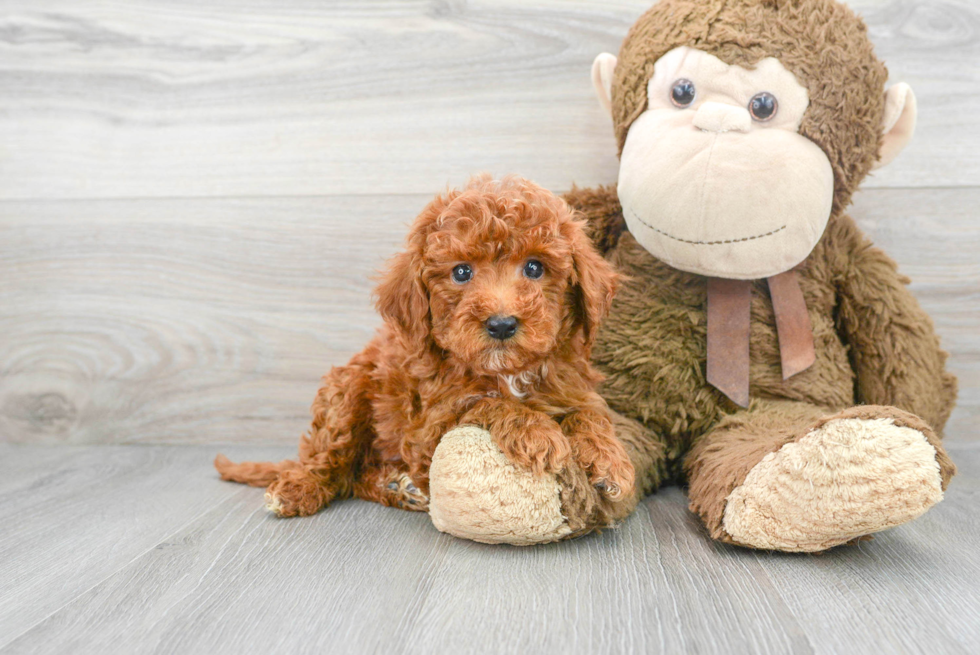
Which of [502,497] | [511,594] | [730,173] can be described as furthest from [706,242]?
[511,594]

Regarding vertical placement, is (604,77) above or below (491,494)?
above

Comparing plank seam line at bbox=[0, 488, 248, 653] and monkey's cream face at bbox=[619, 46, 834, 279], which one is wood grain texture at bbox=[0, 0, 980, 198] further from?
plank seam line at bbox=[0, 488, 248, 653]

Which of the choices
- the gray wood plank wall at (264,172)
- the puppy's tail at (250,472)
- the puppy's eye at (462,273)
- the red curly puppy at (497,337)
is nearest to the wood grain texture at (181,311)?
the gray wood plank wall at (264,172)

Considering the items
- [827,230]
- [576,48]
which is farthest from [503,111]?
[827,230]

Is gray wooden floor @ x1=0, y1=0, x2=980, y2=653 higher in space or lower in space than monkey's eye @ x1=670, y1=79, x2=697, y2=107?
lower

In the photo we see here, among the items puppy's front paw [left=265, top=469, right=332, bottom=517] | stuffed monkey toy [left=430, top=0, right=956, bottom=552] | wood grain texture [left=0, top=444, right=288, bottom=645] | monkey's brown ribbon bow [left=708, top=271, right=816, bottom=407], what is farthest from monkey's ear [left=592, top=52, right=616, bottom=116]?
wood grain texture [left=0, top=444, right=288, bottom=645]

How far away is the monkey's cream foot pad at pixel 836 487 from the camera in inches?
36.3

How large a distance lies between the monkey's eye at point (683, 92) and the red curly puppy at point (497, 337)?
0.32 metres

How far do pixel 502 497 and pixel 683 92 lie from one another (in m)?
0.75

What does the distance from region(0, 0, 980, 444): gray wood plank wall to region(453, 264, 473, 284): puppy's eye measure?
0.66 metres

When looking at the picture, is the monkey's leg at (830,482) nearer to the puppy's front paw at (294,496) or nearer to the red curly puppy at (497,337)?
the red curly puppy at (497,337)

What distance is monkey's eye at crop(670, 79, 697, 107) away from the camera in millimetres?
1233

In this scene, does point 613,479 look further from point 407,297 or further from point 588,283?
point 407,297

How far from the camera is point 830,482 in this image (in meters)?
0.95
